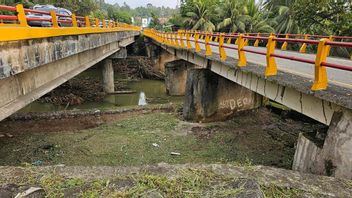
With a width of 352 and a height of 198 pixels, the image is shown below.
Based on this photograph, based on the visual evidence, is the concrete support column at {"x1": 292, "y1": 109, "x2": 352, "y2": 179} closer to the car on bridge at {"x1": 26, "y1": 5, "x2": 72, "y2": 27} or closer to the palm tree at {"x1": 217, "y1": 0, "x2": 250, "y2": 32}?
the car on bridge at {"x1": 26, "y1": 5, "x2": 72, "y2": 27}

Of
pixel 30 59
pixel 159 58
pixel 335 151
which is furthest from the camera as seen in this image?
pixel 159 58

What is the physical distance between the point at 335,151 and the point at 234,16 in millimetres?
28528

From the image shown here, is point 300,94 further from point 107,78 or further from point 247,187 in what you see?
point 107,78

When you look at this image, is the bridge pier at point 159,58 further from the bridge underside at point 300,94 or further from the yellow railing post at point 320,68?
the yellow railing post at point 320,68

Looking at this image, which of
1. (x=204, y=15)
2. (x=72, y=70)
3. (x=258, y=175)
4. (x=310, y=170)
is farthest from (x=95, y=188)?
(x=204, y=15)

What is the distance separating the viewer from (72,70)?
935 cm

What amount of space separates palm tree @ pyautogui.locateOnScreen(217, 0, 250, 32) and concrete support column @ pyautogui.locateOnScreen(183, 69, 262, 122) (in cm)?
1990

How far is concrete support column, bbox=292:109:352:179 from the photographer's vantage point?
4074mm

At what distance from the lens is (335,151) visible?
14.1 ft

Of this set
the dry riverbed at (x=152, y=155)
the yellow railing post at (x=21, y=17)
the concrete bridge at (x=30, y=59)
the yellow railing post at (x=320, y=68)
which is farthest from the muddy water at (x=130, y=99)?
the yellow railing post at (x=320, y=68)

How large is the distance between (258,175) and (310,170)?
2.30 m

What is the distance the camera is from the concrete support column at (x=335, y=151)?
13.4 ft

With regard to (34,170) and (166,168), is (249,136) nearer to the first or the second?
(166,168)

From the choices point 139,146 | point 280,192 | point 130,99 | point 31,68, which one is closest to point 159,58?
point 130,99
